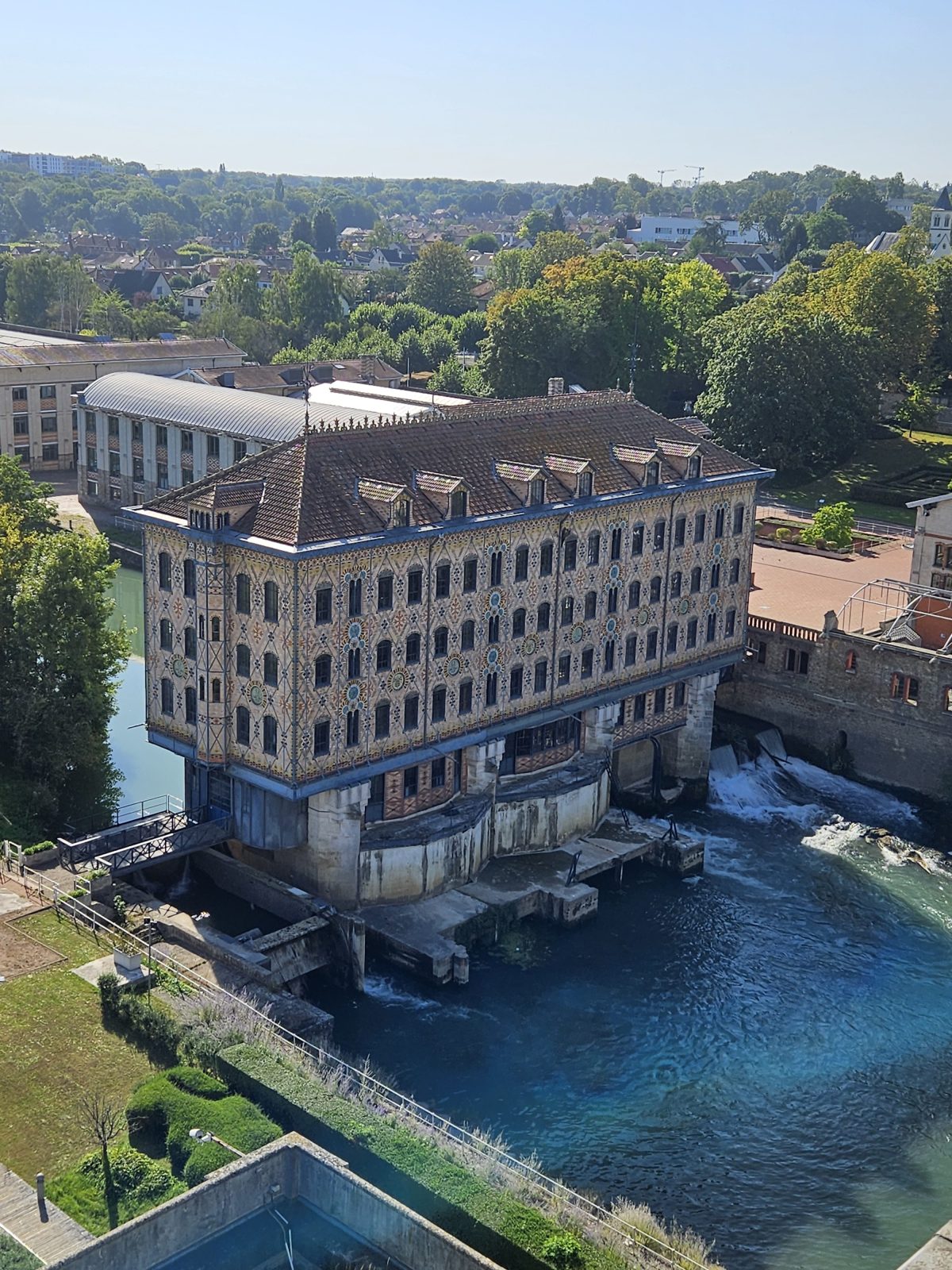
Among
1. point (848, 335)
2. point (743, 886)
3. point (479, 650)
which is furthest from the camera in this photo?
point (848, 335)

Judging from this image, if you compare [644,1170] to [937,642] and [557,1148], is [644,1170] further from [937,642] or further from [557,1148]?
[937,642]

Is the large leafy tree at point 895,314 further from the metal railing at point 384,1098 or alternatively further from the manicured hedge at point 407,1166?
the manicured hedge at point 407,1166

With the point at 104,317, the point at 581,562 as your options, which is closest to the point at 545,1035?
the point at 581,562

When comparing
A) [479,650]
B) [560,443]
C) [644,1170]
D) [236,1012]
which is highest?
[560,443]

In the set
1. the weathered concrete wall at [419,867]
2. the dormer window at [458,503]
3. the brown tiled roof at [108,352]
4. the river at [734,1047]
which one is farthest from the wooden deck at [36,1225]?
the brown tiled roof at [108,352]

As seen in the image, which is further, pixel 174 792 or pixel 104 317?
pixel 104 317

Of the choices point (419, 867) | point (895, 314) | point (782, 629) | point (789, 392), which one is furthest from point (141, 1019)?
point (895, 314)

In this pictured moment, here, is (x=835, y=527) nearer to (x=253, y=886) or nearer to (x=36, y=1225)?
(x=253, y=886)
